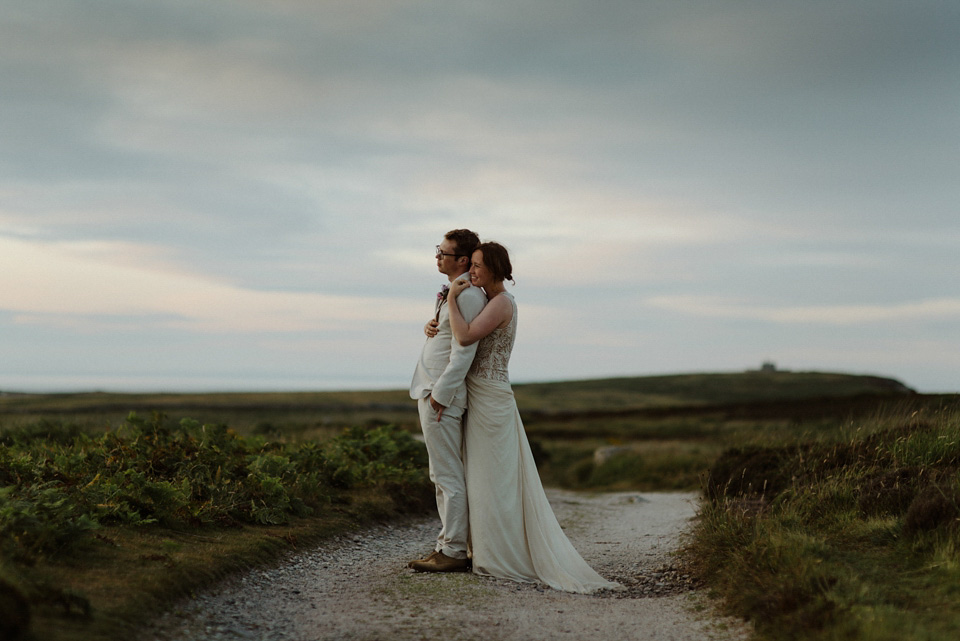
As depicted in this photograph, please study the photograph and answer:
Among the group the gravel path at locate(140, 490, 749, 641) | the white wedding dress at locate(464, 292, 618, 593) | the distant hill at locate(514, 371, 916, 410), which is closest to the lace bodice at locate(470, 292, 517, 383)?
the white wedding dress at locate(464, 292, 618, 593)

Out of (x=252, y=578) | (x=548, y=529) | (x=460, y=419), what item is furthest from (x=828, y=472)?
(x=252, y=578)

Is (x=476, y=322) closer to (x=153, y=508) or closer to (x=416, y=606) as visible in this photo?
(x=416, y=606)

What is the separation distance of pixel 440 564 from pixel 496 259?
10.2 feet

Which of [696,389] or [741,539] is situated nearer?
[741,539]

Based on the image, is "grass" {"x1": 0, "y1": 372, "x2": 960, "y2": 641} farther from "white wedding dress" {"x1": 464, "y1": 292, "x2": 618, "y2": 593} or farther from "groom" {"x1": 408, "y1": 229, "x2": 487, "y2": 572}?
"groom" {"x1": 408, "y1": 229, "x2": 487, "y2": 572}

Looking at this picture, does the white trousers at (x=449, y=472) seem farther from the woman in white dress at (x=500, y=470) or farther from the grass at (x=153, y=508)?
the grass at (x=153, y=508)

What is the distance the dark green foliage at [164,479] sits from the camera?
646cm

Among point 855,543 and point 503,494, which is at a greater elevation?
point 503,494

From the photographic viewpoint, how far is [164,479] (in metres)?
9.35

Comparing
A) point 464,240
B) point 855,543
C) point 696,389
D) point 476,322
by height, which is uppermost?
point 464,240

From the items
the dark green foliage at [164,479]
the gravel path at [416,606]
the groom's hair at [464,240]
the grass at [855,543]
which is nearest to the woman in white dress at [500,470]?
the groom's hair at [464,240]

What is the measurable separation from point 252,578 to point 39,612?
253 cm

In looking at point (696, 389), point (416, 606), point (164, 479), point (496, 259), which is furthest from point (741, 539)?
point (696, 389)

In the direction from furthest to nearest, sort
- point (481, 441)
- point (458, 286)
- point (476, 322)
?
point (481, 441) < point (458, 286) < point (476, 322)
